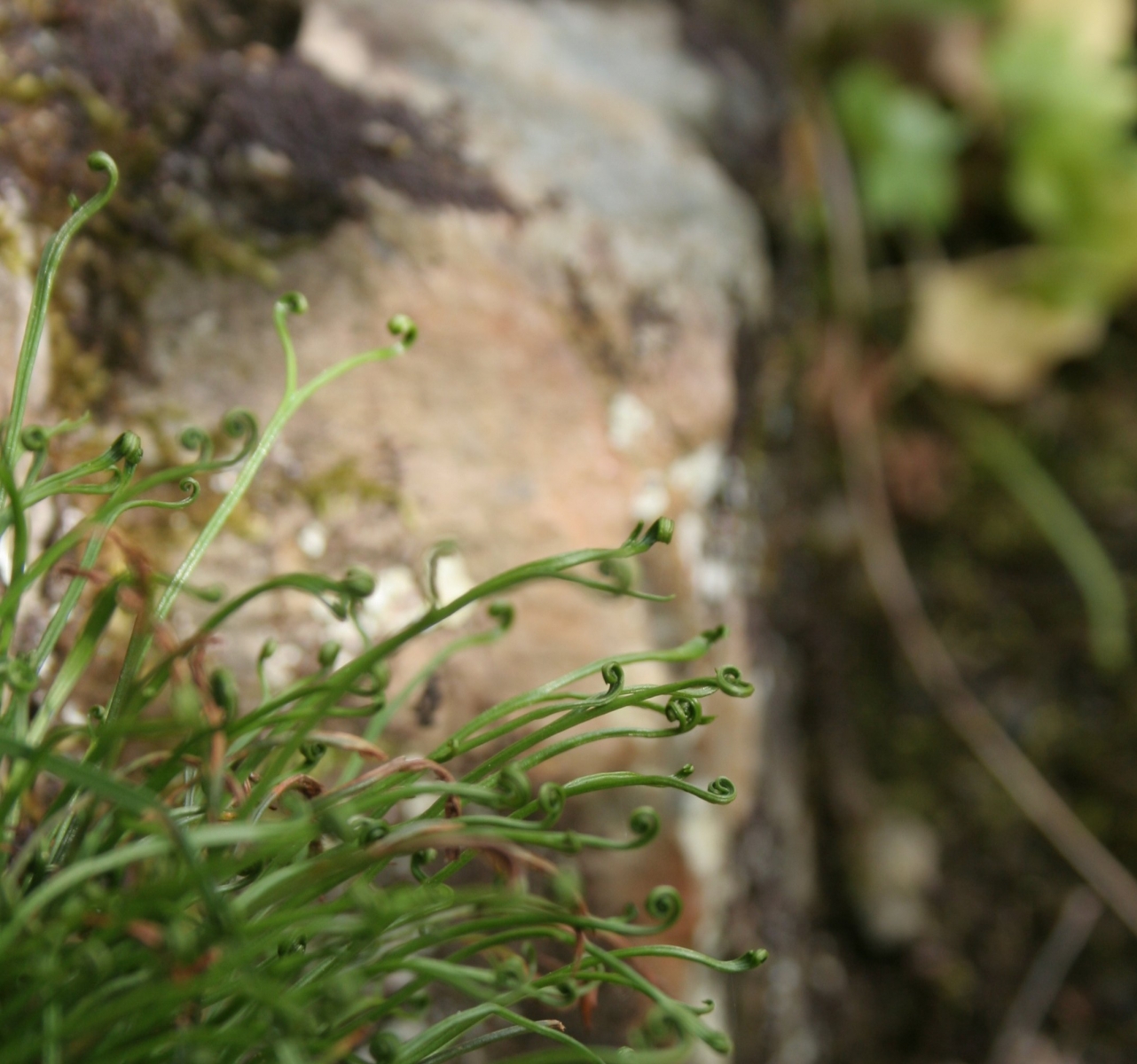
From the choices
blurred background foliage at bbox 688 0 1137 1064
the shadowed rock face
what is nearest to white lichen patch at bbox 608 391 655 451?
the shadowed rock face

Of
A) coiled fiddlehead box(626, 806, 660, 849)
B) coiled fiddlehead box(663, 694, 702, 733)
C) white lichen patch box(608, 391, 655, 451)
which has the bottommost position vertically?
coiled fiddlehead box(626, 806, 660, 849)

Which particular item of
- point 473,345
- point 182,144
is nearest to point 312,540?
point 473,345

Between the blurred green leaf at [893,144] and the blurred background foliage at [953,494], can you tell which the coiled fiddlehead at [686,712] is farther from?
the blurred green leaf at [893,144]

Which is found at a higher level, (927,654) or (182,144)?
(182,144)

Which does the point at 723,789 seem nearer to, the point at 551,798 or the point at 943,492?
the point at 551,798

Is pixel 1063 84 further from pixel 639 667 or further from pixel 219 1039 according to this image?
pixel 219 1039

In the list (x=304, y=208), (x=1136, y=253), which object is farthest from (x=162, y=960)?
(x=1136, y=253)

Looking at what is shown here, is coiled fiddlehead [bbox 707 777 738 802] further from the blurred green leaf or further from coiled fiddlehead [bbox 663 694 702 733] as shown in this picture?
the blurred green leaf
